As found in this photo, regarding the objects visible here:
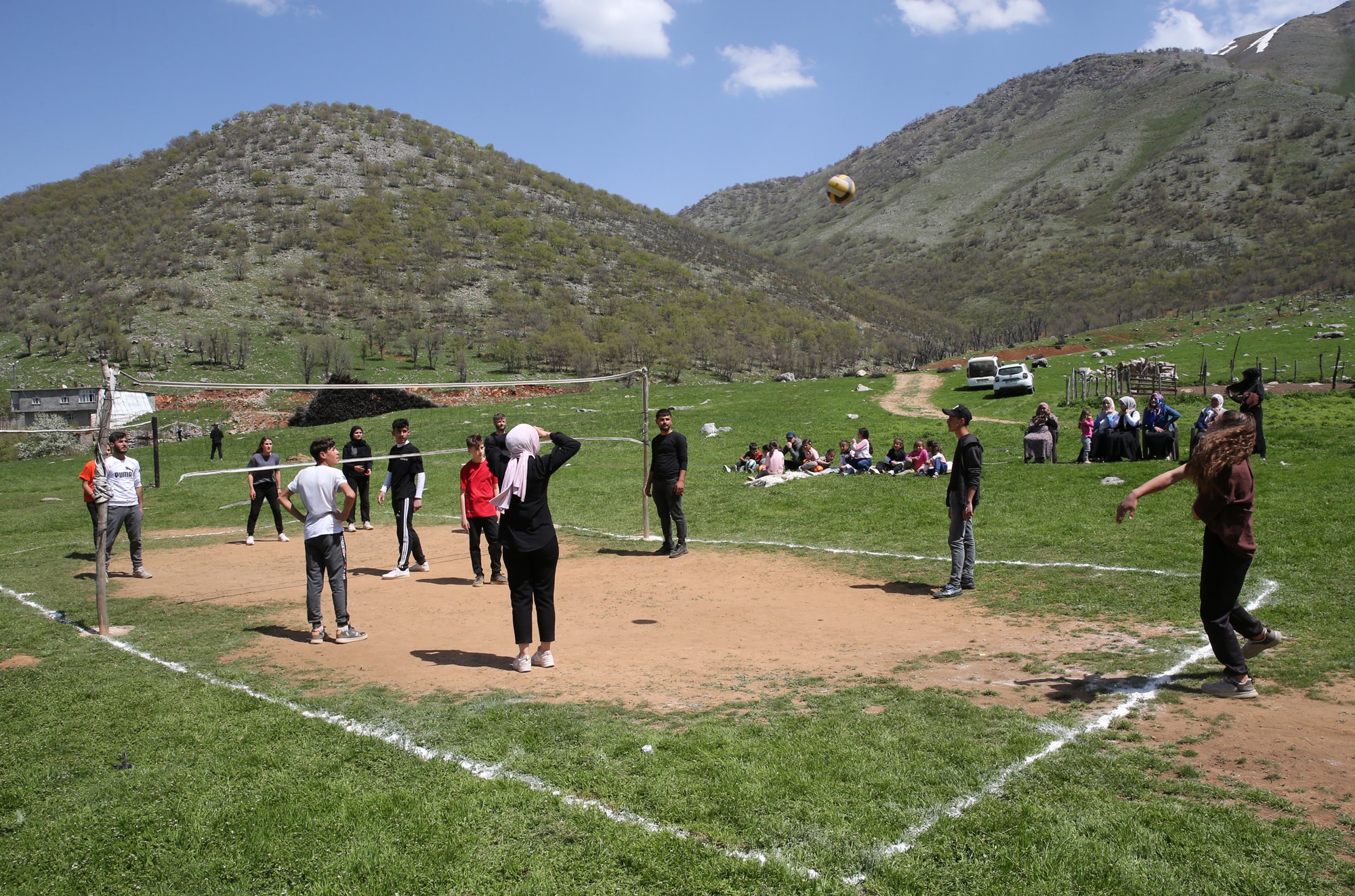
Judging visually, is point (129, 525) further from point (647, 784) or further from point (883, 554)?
point (883, 554)

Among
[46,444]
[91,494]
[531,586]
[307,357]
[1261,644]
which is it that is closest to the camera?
Result: [1261,644]

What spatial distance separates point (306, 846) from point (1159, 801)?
13.8ft

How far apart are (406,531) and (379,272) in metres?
58.7

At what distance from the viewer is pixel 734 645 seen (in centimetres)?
757

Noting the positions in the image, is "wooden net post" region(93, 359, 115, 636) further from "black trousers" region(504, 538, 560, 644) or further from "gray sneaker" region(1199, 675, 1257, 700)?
"gray sneaker" region(1199, 675, 1257, 700)

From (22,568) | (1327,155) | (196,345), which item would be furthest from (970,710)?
(1327,155)

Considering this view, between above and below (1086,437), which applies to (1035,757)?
below

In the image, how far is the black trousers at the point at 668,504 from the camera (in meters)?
11.8

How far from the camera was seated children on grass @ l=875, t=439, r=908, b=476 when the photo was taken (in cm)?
1853

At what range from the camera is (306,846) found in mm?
3959

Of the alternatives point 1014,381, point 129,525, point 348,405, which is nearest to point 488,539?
point 129,525

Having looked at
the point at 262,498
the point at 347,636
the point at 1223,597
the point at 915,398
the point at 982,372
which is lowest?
the point at 347,636

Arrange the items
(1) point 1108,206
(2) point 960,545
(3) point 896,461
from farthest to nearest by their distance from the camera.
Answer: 1. (1) point 1108,206
2. (3) point 896,461
3. (2) point 960,545

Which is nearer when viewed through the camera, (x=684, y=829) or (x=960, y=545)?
(x=684, y=829)
